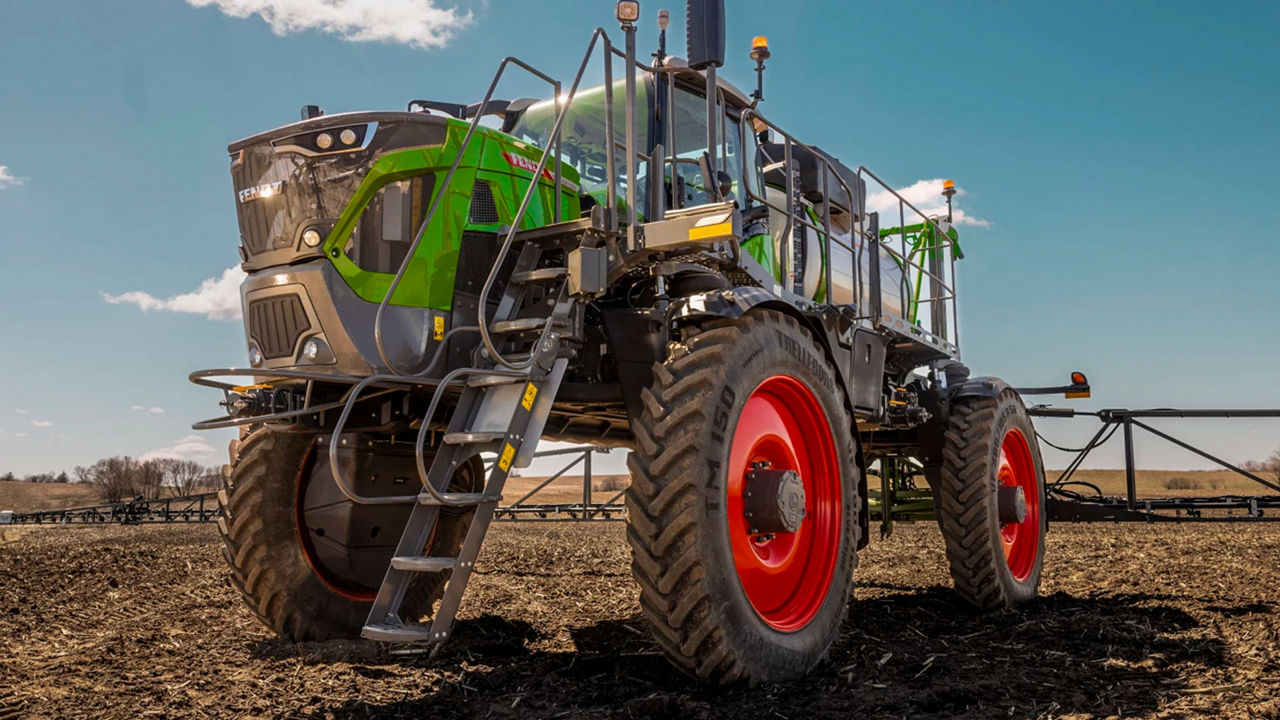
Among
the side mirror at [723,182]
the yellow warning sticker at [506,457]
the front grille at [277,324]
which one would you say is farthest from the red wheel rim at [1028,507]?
the front grille at [277,324]

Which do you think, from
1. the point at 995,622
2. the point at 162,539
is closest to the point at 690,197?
the point at 995,622

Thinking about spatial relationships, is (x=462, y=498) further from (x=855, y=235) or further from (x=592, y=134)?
(x=855, y=235)

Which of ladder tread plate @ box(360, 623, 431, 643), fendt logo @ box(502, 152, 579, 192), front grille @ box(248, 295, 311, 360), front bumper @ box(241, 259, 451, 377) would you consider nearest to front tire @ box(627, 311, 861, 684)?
ladder tread plate @ box(360, 623, 431, 643)

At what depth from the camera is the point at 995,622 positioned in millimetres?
6754

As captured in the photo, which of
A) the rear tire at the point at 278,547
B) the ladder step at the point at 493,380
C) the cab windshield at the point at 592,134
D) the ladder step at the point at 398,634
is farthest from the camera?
the cab windshield at the point at 592,134

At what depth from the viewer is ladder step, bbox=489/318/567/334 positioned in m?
4.77

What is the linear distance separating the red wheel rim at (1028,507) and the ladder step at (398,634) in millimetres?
5635

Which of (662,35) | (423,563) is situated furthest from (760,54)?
(423,563)

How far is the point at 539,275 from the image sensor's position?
4.95 m

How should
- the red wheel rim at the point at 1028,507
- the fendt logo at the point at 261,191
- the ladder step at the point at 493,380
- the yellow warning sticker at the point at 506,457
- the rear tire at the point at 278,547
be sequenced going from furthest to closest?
the red wheel rim at the point at 1028,507
the rear tire at the point at 278,547
the fendt logo at the point at 261,191
the ladder step at the point at 493,380
the yellow warning sticker at the point at 506,457

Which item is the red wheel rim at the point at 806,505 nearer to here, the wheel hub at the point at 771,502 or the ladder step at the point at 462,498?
the wheel hub at the point at 771,502

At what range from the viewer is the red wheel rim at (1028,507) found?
27.3ft

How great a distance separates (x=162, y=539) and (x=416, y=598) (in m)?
10.6

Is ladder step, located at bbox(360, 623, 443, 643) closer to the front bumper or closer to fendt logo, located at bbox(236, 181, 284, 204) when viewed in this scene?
the front bumper
